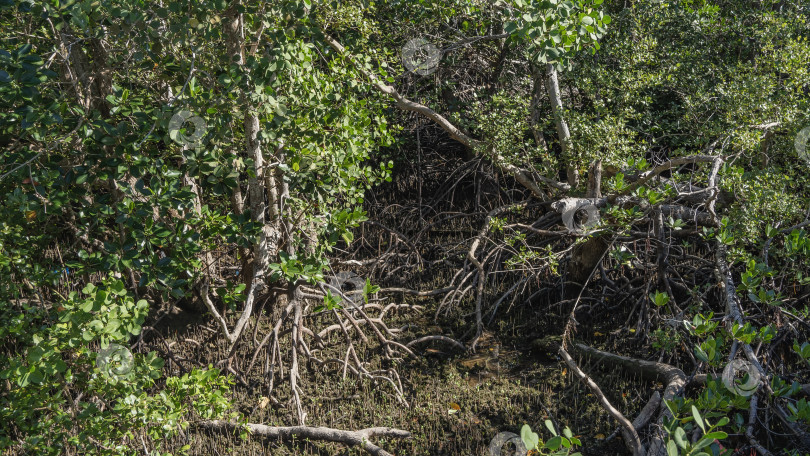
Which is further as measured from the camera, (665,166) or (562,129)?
(562,129)

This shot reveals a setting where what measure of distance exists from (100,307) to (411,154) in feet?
14.7

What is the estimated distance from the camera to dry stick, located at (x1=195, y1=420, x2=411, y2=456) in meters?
4.03

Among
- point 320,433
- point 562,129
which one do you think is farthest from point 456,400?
point 562,129

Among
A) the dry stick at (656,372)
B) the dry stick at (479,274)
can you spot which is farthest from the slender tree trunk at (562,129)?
the dry stick at (656,372)

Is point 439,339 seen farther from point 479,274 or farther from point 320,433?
point 320,433

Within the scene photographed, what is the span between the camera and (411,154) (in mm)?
7102

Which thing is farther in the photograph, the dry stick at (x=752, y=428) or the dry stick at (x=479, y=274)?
the dry stick at (x=479, y=274)

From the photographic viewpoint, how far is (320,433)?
4.13 metres

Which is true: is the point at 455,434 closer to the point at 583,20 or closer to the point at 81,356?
the point at 81,356

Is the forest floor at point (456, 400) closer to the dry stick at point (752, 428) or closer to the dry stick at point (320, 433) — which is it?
the dry stick at point (320, 433)

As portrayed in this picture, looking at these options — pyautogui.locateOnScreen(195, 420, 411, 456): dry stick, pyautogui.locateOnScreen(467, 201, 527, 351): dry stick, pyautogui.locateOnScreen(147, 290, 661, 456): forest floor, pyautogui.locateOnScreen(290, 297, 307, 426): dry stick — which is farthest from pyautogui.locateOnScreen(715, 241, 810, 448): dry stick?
pyautogui.locateOnScreen(290, 297, 307, 426): dry stick

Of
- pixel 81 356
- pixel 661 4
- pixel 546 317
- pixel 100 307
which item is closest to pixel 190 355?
pixel 81 356

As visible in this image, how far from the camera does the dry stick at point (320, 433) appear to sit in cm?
403

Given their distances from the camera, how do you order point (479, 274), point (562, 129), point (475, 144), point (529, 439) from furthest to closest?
point (479, 274) < point (475, 144) < point (562, 129) < point (529, 439)
